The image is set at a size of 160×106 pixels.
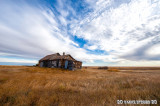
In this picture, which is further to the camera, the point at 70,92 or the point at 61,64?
the point at 61,64

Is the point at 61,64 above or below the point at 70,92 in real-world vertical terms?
above

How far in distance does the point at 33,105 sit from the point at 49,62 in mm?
27021

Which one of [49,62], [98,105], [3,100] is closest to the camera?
[98,105]

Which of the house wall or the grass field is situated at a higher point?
the house wall

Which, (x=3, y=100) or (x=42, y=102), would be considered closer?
(x=42, y=102)

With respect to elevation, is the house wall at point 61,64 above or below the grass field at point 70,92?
above

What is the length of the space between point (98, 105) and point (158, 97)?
10.3 feet

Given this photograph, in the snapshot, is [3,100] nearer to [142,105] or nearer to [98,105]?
[98,105]

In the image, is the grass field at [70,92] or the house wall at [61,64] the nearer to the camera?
the grass field at [70,92]

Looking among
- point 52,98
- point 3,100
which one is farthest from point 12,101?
point 52,98

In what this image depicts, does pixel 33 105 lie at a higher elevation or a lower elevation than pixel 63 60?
lower

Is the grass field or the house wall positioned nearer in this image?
the grass field

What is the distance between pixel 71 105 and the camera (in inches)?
104

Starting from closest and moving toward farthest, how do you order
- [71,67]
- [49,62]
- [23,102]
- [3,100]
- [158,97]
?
[23,102] → [3,100] → [158,97] → [71,67] → [49,62]
